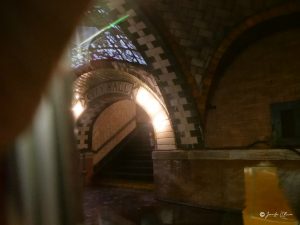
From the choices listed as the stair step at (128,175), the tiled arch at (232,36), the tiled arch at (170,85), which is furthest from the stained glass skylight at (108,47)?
the stair step at (128,175)

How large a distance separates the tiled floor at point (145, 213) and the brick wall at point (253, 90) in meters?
1.56

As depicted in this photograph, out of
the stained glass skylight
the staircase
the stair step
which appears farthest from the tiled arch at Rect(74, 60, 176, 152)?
the stair step

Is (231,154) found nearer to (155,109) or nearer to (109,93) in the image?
(155,109)

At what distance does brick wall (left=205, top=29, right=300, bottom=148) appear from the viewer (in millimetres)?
5738

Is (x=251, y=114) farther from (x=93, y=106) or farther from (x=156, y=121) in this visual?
(x=93, y=106)

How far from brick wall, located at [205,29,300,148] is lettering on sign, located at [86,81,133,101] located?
3454mm

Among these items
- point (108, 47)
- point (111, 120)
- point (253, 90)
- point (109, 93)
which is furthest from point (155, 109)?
point (111, 120)

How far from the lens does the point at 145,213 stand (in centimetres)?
653

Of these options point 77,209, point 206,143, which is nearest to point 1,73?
→ point 77,209

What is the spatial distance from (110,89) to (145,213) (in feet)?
16.8

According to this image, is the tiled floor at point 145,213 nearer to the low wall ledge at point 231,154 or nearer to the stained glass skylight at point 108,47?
the low wall ledge at point 231,154

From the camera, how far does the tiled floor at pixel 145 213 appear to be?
5711mm

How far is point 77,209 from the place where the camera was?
1047 millimetres

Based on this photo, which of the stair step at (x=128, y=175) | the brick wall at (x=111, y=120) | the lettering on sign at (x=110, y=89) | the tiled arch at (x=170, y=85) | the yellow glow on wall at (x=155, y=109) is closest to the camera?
the tiled arch at (x=170, y=85)
